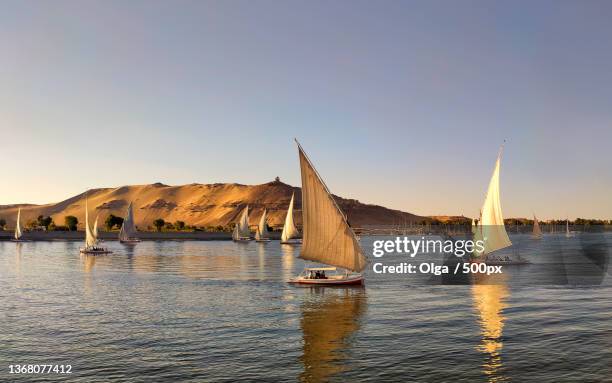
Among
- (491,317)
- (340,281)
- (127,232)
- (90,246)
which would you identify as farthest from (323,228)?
(127,232)

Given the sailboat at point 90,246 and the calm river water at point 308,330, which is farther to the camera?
the sailboat at point 90,246

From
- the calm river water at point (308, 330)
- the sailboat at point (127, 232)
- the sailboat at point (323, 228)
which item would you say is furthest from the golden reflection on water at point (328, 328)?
Result: the sailboat at point (127, 232)

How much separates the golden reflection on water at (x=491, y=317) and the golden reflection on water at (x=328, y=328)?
7375 mm

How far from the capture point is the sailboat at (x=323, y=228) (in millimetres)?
52812

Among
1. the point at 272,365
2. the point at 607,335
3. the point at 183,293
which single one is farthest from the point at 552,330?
the point at 183,293

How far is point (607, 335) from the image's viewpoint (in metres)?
35.9

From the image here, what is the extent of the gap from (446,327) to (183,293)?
1099 inches

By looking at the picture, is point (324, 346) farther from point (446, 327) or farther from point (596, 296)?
point (596, 296)

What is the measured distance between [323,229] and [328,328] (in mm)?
16592

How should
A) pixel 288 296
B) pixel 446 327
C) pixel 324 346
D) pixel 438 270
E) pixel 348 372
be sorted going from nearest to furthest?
pixel 348 372 → pixel 324 346 → pixel 446 327 → pixel 288 296 → pixel 438 270

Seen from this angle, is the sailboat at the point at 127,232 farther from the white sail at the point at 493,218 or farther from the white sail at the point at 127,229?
the white sail at the point at 493,218

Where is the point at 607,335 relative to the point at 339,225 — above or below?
below

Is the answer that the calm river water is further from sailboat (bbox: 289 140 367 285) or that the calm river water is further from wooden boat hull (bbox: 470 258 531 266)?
wooden boat hull (bbox: 470 258 531 266)

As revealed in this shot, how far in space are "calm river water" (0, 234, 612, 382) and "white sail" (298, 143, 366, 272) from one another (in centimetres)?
353
